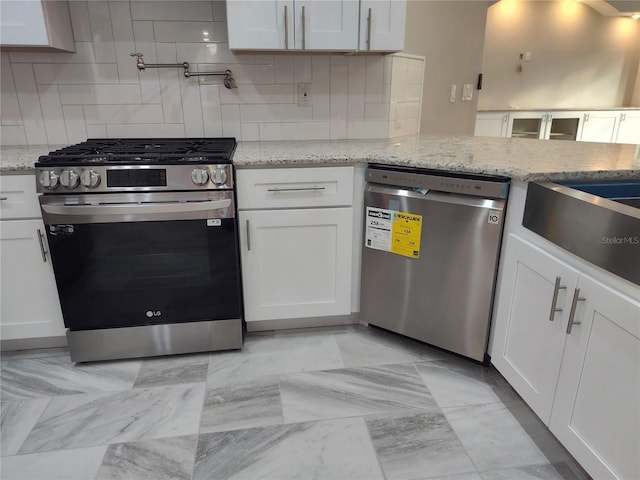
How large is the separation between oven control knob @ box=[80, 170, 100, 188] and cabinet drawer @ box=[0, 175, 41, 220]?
0.25 m

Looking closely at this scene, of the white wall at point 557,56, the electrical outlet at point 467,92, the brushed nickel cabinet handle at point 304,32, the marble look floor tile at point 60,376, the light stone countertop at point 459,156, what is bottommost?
the marble look floor tile at point 60,376

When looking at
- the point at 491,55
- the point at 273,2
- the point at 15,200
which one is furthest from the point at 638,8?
the point at 15,200

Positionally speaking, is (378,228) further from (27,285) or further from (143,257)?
(27,285)

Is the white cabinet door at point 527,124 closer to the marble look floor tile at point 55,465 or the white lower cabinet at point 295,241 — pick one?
the white lower cabinet at point 295,241

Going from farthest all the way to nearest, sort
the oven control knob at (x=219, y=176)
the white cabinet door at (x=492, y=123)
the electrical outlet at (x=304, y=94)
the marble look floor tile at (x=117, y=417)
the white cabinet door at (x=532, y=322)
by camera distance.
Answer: the white cabinet door at (x=492, y=123) → the electrical outlet at (x=304, y=94) → the oven control knob at (x=219, y=176) → the marble look floor tile at (x=117, y=417) → the white cabinet door at (x=532, y=322)

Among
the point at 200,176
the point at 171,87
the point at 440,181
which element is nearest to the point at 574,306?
the point at 440,181

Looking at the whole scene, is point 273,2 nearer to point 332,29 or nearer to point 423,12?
point 332,29

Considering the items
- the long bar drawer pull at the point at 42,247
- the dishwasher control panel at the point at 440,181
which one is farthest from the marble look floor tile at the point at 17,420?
the dishwasher control panel at the point at 440,181

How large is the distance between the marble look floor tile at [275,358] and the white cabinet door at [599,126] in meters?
4.80

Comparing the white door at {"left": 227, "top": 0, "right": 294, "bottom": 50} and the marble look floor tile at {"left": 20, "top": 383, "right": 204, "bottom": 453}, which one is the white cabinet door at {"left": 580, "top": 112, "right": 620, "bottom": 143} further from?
the marble look floor tile at {"left": 20, "top": 383, "right": 204, "bottom": 453}

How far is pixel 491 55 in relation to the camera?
5227mm

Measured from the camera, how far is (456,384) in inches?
70.7

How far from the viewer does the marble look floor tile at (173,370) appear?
183 centimetres

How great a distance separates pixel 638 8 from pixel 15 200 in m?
6.67
